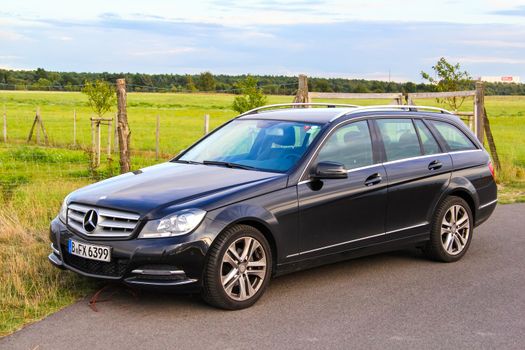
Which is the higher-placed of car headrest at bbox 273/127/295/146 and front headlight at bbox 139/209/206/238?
car headrest at bbox 273/127/295/146

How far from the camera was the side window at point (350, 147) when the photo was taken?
680 centimetres

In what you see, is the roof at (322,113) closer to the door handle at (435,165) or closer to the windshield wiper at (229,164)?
the door handle at (435,165)

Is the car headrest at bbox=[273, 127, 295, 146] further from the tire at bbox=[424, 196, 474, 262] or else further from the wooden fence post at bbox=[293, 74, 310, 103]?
the wooden fence post at bbox=[293, 74, 310, 103]

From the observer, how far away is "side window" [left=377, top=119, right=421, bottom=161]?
24.1ft

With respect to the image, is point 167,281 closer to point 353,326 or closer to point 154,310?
point 154,310

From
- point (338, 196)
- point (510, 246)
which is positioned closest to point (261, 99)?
point (510, 246)

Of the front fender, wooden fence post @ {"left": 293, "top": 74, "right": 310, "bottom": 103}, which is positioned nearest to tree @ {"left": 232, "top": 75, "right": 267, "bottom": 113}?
wooden fence post @ {"left": 293, "top": 74, "right": 310, "bottom": 103}

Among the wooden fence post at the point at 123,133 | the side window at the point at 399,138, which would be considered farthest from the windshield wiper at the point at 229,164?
the wooden fence post at the point at 123,133

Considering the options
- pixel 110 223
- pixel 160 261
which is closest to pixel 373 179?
pixel 160 261

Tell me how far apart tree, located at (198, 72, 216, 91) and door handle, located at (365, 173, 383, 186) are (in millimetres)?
91428

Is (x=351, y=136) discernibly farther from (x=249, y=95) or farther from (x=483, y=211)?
(x=249, y=95)

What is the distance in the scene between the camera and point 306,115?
7273 millimetres

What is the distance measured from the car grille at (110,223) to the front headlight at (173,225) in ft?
0.43

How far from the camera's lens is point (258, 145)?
7043 millimetres
